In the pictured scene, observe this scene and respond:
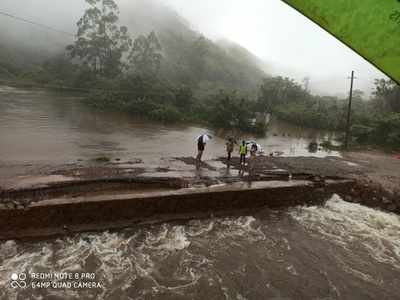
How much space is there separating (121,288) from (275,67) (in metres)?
109

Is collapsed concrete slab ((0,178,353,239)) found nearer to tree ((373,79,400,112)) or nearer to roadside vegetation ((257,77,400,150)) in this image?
roadside vegetation ((257,77,400,150))

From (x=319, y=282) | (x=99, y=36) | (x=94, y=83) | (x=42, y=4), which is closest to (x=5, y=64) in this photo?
(x=99, y=36)

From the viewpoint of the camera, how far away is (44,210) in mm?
6449

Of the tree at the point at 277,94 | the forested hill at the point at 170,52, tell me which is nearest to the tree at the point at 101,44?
the forested hill at the point at 170,52

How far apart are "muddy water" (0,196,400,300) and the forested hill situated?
118ft

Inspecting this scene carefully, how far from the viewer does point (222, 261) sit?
645 cm

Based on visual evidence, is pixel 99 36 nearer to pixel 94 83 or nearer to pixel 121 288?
pixel 94 83

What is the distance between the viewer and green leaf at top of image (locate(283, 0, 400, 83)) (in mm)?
793

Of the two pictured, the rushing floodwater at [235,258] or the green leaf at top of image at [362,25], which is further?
the rushing floodwater at [235,258]

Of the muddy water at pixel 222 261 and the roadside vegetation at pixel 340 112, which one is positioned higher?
the roadside vegetation at pixel 340 112

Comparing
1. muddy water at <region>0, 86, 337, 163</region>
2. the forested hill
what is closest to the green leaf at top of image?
muddy water at <region>0, 86, 337, 163</region>

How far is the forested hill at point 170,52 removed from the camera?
2010 inches

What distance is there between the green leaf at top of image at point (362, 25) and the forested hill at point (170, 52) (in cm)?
4198

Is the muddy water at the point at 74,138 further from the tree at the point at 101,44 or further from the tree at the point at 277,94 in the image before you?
the tree at the point at 277,94
